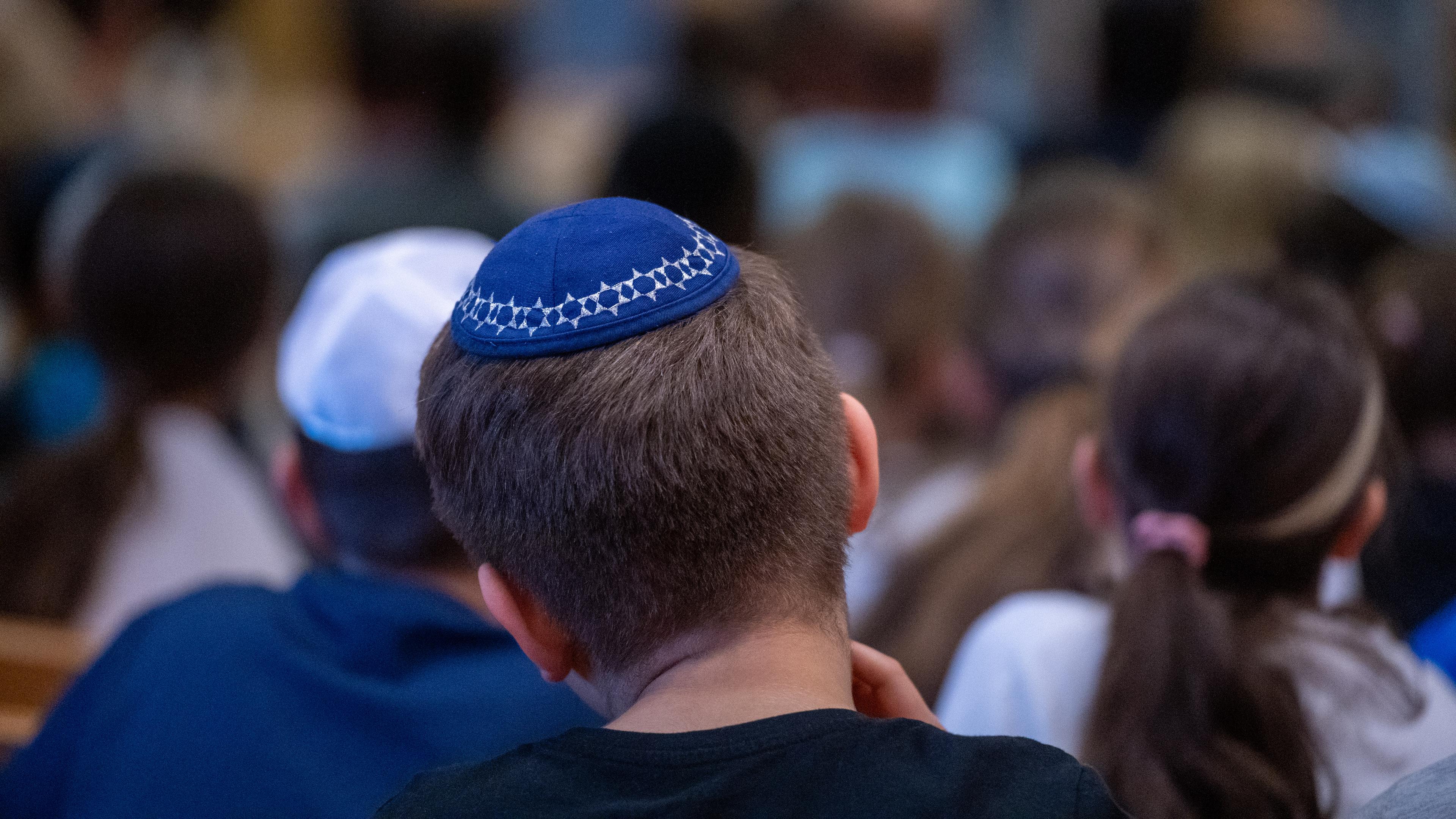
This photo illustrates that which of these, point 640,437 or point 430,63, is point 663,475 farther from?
point 430,63

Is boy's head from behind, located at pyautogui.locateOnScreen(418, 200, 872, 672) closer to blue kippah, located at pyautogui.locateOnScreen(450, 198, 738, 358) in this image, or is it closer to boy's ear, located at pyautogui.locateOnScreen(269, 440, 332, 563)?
blue kippah, located at pyautogui.locateOnScreen(450, 198, 738, 358)

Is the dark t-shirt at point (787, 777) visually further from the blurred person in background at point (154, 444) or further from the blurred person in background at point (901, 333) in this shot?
the blurred person in background at point (901, 333)

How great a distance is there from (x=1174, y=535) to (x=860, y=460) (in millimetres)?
478

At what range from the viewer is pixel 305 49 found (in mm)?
5582

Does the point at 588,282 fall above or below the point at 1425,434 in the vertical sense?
above

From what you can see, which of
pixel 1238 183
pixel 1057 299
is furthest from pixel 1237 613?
pixel 1238 183

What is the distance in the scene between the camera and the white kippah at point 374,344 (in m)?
1.36

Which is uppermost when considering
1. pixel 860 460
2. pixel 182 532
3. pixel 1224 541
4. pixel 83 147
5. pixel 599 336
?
pixel 599 336

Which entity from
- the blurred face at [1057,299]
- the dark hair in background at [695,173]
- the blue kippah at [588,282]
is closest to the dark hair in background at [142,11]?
the dark hair in background at [695,173]

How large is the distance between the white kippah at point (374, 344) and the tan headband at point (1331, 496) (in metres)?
0.87

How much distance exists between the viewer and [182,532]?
6.13 feet

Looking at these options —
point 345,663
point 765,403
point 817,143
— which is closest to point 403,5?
point 817,143

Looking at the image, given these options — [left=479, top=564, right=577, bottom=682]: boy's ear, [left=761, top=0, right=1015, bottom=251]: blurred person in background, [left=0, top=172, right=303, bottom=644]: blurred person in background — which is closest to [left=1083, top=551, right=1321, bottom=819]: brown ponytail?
[left=479, top=564, right=577, bottom=682]: boy's ear

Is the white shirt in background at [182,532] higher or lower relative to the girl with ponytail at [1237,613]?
lower
